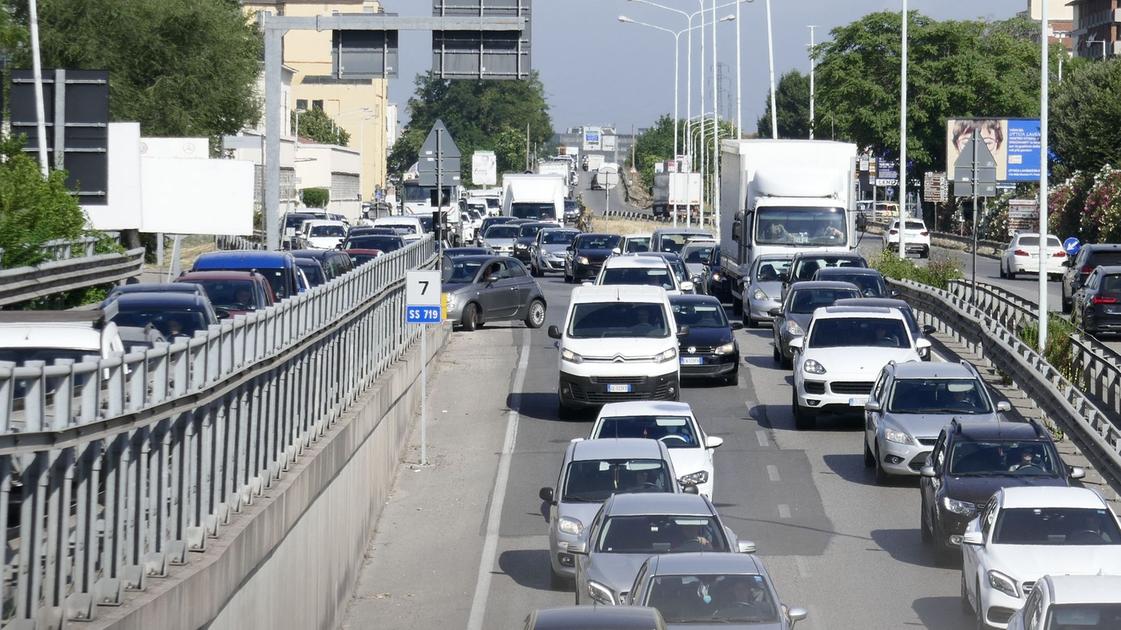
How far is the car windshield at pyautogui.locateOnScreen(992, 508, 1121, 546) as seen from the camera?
14688 millimetres

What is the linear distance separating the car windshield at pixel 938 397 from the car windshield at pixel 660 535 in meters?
7.46

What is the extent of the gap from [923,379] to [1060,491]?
705 centimetres

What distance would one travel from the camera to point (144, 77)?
6656 cm

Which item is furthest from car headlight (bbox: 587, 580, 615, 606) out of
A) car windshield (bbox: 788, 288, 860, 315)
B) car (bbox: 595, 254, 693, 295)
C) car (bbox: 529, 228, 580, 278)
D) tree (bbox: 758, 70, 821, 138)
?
tree (bbox: 758, 70, 821, 138)

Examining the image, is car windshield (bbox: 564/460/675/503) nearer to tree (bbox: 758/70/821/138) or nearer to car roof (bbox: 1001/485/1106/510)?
car roof (bbox: 1001/485/1106/510)

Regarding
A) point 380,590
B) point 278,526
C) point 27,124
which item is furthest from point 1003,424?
point 27,124

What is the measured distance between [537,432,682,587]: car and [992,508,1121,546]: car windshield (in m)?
3.90

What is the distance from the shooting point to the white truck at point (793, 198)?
38.7 metres

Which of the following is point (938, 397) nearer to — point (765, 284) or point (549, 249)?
point (765, 284)

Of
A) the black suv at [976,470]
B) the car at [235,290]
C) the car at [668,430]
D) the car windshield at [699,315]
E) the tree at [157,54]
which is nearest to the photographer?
the black suv at [976,470]

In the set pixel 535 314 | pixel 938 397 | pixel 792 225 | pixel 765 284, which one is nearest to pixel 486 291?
pixel 535 314

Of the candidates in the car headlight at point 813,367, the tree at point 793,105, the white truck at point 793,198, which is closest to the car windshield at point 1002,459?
the car headlight at point 813,367

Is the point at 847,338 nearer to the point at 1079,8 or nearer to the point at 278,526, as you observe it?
the point at 278,526

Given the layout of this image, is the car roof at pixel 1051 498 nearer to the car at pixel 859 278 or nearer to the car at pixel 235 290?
the car at pixel 235 290
